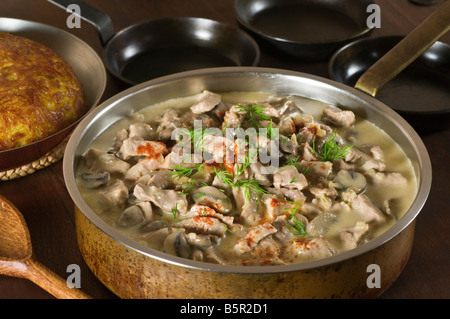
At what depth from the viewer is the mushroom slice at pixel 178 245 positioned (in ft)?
5.98

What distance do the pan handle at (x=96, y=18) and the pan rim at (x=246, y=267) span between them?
2.15ft

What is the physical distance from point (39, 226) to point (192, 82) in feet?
2.67

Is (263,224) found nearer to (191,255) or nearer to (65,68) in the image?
(191,255)

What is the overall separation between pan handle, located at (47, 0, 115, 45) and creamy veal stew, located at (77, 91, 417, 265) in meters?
0.67

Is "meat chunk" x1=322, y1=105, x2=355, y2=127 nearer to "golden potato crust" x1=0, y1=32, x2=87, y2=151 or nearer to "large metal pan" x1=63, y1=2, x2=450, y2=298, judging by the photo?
"large metal pan" x1=63, y1=2, x2=450, y2=298

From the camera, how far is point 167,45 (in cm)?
318

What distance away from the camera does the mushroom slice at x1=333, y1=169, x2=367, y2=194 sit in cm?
208

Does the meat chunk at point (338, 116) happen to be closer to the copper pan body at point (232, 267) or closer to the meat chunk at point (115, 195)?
the copper pan body at point (232, 267)

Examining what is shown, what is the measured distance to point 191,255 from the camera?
5.99 feet

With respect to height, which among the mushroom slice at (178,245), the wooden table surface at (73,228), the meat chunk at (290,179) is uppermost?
the meat chunk at (290,179)

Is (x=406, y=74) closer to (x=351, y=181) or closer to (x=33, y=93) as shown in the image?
(x=351, y=181)

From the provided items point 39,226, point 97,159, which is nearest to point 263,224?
point 97,159

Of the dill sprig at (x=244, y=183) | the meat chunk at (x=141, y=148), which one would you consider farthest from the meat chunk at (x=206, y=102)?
the dill sprig at (x=244, y=183)

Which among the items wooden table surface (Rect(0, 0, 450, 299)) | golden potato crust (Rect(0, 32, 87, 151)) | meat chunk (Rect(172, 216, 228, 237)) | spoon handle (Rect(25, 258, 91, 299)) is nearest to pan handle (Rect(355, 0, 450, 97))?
wooden table surface (Rect(0, 0, 450, 299))
